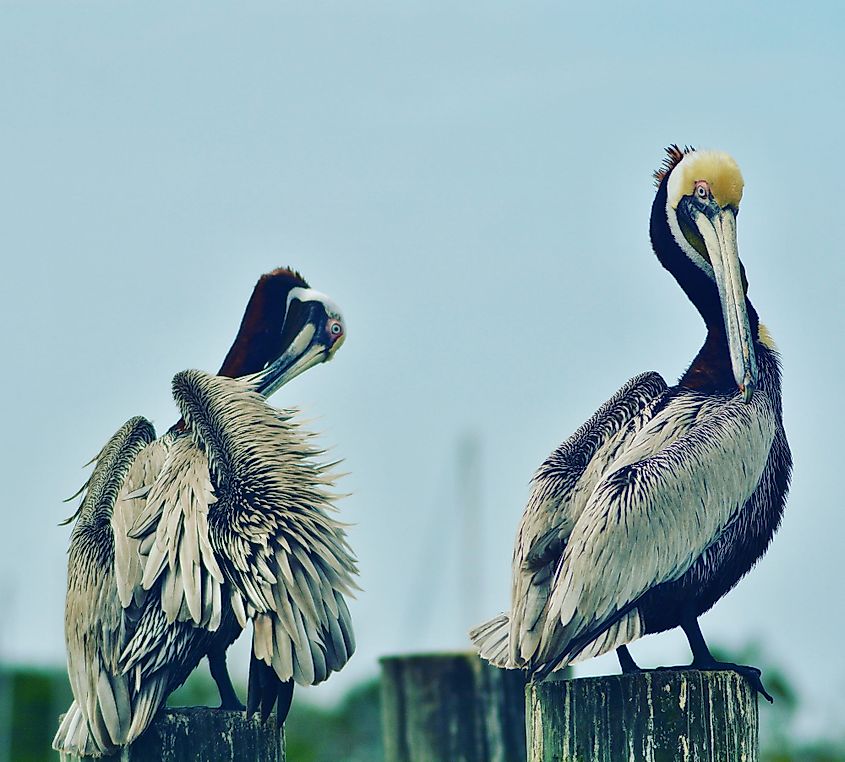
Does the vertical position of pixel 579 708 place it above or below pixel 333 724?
below

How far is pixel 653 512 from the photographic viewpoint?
243 inches

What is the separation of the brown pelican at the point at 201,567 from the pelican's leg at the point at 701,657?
124 cm

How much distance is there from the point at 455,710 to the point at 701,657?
6.00ft

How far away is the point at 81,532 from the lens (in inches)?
283

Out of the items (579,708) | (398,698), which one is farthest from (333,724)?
(579,708)

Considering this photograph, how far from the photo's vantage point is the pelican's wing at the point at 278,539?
6.48 metres

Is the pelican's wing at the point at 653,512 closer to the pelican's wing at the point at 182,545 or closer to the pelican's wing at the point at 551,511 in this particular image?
the pelican's wing at the point at 551,511

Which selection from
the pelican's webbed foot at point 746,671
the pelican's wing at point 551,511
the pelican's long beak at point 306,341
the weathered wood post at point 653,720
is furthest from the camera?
the pelican's long beak at point 306,341

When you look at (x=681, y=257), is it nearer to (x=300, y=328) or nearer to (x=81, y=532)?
(x=300, y=328)

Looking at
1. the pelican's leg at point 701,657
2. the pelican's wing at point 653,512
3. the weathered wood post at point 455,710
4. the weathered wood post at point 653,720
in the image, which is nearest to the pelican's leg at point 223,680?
the weathered wood post at point 455,710

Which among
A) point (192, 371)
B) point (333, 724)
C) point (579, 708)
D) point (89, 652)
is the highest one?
point (333, 724)

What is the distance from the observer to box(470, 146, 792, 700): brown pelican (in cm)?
600

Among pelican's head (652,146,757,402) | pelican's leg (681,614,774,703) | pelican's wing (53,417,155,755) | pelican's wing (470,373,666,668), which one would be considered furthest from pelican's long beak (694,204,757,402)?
pelican's wing (53,417,155,755)

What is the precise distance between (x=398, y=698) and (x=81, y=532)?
1.69 meters
